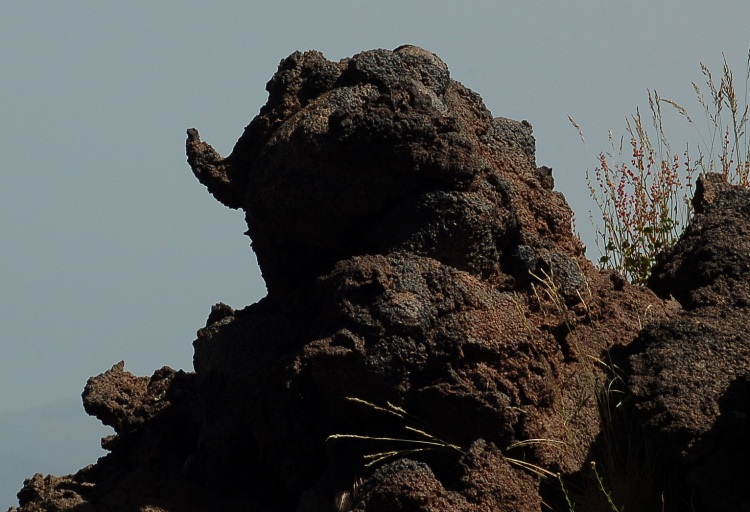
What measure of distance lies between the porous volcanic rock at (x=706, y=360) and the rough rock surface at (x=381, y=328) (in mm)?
245

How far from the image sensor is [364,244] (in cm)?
480

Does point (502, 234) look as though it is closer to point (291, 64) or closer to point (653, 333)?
point (653, 333)

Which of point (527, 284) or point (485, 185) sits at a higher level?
point (485, 185)

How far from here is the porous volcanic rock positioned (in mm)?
3789

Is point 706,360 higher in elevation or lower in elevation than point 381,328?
higher

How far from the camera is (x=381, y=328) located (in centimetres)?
416

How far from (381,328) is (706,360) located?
1.35 metres

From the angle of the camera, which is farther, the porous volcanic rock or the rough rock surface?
the rough rock surface

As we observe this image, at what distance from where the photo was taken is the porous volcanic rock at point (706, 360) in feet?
12.4

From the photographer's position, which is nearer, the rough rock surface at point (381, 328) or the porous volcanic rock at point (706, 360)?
the porous volcanic rock at point (706, 360)

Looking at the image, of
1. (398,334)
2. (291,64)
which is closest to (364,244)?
(398,334)

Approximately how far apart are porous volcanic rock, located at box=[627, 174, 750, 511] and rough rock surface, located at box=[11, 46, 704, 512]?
0.24 m

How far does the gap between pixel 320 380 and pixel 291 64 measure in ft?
6.21

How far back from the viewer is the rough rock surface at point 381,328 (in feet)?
13.6
